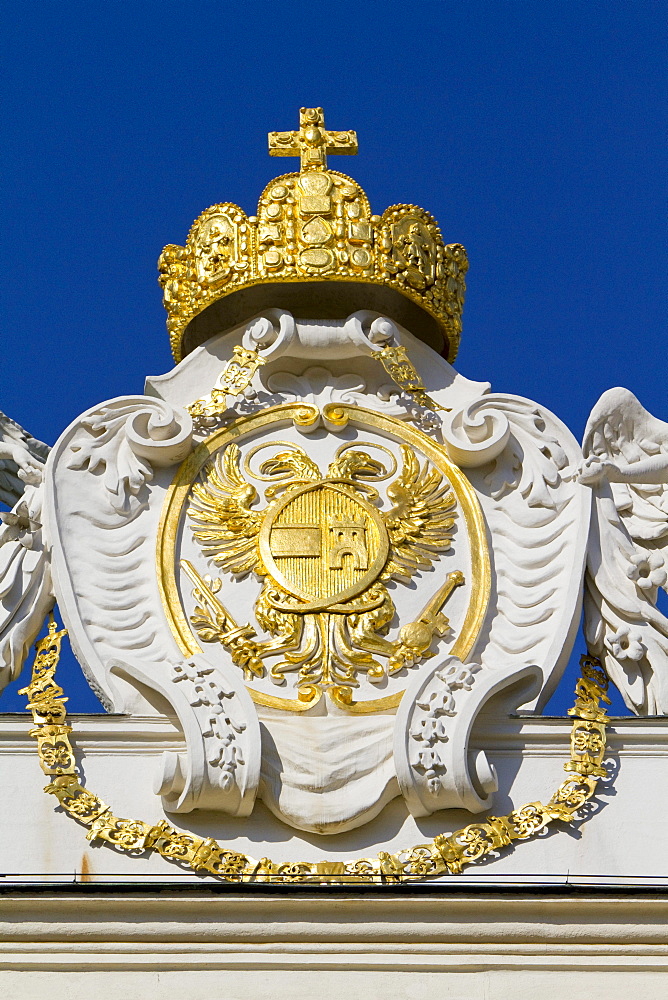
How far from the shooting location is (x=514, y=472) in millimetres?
10094

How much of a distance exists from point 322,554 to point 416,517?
47cm

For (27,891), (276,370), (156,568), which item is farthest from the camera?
(276,370)

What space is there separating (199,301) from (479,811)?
115 inches

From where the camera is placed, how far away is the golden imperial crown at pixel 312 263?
10523 millimetres

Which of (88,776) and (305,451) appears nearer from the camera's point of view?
(88,776)

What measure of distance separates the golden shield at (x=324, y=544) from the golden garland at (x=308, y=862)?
106 centimetres

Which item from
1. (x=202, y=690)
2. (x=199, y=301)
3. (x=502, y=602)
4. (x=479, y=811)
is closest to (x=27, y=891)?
(x=202, y=690)

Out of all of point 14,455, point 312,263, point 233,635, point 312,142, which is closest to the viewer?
point 233,635

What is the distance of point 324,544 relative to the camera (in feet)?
32.1

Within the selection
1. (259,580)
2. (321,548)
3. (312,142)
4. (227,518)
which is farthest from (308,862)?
(312,142)

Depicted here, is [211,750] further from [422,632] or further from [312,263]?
[312,263]

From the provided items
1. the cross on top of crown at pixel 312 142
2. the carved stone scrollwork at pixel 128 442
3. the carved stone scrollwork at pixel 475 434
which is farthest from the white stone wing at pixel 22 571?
the cross on top of crown at pixel 312 142

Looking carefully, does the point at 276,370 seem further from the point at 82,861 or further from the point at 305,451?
the point at 82,861
